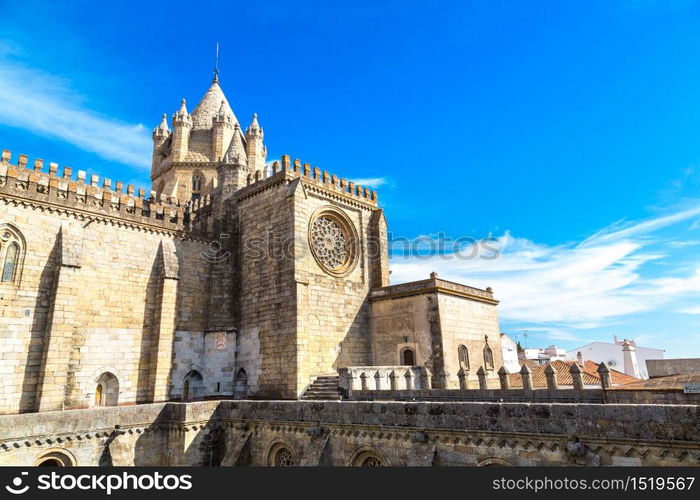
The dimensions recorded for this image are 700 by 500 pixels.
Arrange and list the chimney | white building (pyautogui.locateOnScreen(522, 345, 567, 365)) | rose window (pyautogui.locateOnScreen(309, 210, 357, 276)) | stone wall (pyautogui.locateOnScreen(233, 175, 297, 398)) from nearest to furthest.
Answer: stone wall (pyautogui.locateOnScreen(233, 175, 297, 398)) → rose window (pyautogui.locateOnScreen(309, 210, 357, 276)) → the chimney → white building (pyautogui.locateOnScreen(522, 345, 567, 365))

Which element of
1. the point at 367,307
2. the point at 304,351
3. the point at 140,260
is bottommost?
the point at 304,351

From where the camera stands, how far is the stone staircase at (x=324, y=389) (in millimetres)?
17128

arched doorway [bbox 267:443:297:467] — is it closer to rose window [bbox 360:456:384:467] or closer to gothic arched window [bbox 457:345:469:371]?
rose window [bbox 360:456:384:467]

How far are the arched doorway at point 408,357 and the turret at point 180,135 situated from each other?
897 inches

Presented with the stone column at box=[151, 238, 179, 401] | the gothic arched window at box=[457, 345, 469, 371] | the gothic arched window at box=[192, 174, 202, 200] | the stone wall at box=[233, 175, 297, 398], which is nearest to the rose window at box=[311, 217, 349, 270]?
the stone wall at box=[233, 175, 297, 398]

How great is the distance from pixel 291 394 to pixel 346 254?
828cm

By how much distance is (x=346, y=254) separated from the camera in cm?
2356

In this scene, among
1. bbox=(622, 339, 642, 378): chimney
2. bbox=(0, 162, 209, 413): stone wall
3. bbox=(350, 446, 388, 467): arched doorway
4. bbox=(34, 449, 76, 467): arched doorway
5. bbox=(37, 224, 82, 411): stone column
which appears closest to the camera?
bbox=(350, 446, 388, 467): arched doorway

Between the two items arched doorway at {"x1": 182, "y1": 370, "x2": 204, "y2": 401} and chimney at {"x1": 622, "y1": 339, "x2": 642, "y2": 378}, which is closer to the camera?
arched doorway at {"x1": 182, "y1": 370, "x2": 204, "y2": 401}

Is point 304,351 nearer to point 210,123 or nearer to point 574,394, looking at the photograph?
point 574,394

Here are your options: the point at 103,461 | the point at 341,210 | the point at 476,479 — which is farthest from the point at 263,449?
the point at 341,210

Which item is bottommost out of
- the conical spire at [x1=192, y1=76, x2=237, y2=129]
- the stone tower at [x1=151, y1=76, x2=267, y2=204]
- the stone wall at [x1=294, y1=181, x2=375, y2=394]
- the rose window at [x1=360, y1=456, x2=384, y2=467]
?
the rose window at [x1=360, y1=456, x2=384, y2=467]

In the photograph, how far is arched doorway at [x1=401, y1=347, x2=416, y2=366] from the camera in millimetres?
21000
